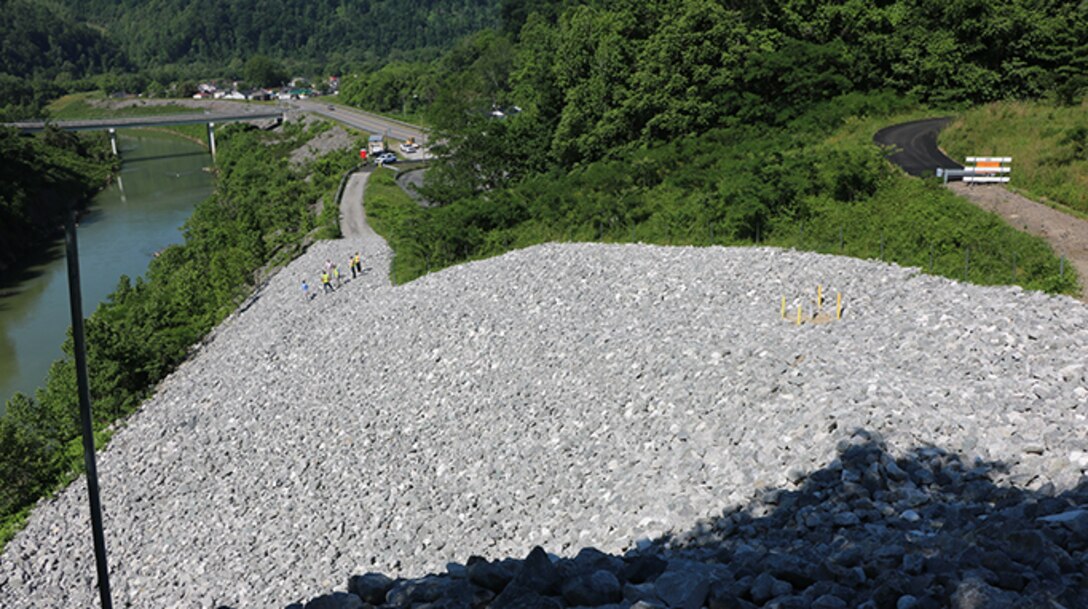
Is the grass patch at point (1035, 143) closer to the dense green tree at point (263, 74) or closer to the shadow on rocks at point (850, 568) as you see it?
the shadow on rocks at point (850, 568)

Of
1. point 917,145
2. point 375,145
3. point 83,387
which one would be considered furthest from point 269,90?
point 83,387

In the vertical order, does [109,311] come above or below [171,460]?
below

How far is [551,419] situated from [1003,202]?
15.9 meters

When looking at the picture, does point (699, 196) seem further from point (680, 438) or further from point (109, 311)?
point (109, 311)

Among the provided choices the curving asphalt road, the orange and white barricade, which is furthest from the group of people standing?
the orange and white barricade

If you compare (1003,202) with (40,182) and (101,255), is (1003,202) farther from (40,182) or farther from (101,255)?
(40,182)

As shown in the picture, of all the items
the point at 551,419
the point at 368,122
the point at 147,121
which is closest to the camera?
the point at 551,419

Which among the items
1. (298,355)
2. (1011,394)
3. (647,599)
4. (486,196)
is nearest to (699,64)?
(486,196)

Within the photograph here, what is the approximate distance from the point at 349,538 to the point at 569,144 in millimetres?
32211

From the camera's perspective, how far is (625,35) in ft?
151

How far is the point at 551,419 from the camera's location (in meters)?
17.8

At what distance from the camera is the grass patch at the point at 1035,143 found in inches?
973

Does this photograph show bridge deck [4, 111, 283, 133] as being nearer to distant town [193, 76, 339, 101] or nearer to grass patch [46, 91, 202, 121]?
grass patch [46, 91, 202, 121]

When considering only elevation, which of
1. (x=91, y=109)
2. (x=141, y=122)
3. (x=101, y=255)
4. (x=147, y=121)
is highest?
(x=101, y=255)
